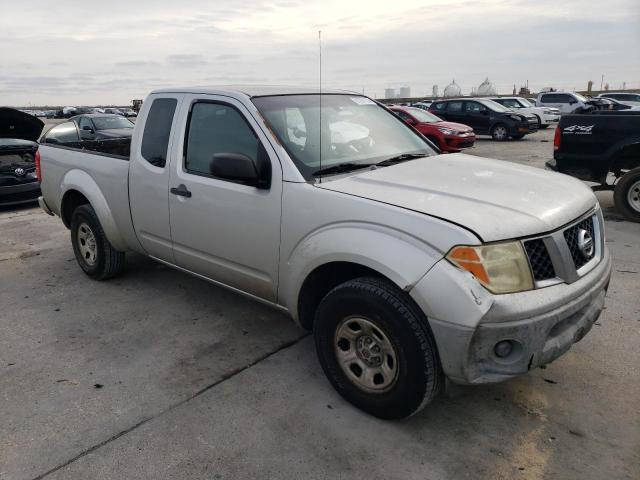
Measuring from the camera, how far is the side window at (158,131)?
3.80 meters

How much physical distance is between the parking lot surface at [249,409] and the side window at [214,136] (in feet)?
4.20

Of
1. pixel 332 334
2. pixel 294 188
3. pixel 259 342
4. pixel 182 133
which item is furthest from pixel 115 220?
pixel 332 334

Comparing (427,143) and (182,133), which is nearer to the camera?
(182,133)

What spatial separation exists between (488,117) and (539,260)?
732 inches

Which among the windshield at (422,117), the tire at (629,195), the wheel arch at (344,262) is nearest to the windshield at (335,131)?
the wheel arch at (344,262)

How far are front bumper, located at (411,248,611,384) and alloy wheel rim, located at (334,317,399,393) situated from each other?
317 millimetres

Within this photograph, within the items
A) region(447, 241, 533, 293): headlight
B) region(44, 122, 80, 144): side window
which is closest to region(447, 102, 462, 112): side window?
region(44, 122, 80, 144): side window

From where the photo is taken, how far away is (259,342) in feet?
11.9

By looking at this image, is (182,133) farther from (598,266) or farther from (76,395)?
(598,266)

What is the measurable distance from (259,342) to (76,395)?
1201 millimetres

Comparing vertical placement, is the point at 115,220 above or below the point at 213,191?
below

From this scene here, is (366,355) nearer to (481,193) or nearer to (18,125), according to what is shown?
(481,193)

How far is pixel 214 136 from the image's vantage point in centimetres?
350

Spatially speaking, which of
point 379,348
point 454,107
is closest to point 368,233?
point 379,348
